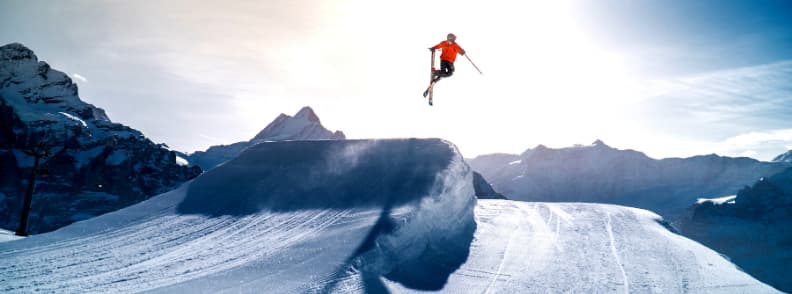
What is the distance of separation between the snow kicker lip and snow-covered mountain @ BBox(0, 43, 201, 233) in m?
106

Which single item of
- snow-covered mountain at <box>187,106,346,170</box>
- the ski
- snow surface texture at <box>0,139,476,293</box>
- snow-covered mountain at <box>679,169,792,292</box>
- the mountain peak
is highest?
the mountain peak

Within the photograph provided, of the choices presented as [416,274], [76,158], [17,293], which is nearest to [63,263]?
[17,293]

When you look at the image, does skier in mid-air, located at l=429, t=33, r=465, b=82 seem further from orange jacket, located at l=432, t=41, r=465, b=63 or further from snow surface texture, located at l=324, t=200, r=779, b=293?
snow surface texture, located at l=324, t=200, r=779, b=293

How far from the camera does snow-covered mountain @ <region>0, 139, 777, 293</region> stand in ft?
29.7

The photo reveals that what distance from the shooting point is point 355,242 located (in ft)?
35.0

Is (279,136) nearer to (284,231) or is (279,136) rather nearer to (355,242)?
(284,231)

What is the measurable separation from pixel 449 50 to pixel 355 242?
7.16 metres

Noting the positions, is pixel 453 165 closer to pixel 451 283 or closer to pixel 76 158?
pixel 451 283

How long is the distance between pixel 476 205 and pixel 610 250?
659 centimetres

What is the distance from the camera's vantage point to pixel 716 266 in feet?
40.1

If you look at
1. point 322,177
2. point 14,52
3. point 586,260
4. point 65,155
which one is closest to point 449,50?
point 322,177

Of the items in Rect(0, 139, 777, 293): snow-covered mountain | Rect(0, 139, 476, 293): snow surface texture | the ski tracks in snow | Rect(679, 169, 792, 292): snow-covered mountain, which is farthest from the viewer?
Rect(679, 169, 792, 292): snow-covered mountain

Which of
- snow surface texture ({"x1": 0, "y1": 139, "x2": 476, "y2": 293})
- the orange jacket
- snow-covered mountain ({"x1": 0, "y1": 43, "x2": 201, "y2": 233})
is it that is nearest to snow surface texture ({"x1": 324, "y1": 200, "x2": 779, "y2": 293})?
snow surface texture ({"x1": 0, "y1": 139, "x2": 476, "y2": 293})

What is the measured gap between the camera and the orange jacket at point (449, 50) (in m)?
14.0
